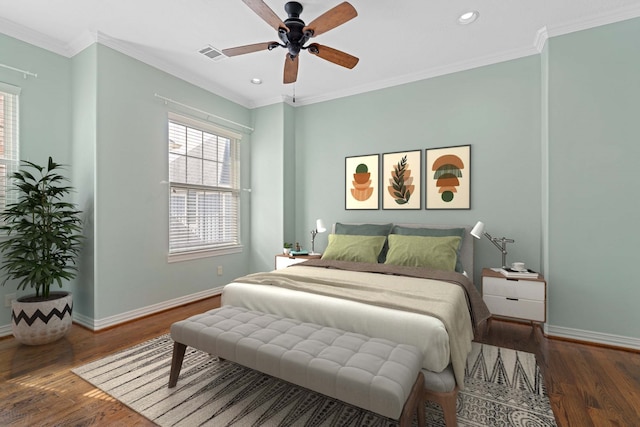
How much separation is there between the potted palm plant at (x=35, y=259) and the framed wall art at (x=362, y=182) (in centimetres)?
317

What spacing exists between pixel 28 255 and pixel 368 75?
414 cm

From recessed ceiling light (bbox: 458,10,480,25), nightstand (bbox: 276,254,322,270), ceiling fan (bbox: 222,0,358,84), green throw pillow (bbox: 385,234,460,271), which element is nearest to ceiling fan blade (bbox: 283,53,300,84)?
ceiling fan (bbox: 222,0,358,84)

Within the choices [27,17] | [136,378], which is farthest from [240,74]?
[136,378]

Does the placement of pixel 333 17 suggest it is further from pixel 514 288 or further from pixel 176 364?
pixel 514 288

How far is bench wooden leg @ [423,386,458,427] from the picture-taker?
1557 millimetres

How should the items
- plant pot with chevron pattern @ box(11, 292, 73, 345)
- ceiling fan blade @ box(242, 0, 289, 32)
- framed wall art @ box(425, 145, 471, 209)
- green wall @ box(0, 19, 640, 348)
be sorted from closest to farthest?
ceiling fan blade @ box(242, 0, 289, 32) < plant pot with chevron pattern @ box(11, 292, 73, 345) < green wall @ box(0, 19, 640, 348) < framed wall art @ box(425, 145, 471, 209)

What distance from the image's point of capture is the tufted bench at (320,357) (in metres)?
1.35

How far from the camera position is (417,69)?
3.68m

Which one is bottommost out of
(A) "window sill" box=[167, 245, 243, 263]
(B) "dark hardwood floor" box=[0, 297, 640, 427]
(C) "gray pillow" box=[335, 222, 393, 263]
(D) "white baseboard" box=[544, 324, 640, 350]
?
(B) "dark hardwood floor" box=[0, 297, 640, 427]

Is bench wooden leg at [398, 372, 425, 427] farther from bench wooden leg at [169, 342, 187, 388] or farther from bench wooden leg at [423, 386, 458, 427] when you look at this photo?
bench wooden leg at [169, 342, 187, 388]

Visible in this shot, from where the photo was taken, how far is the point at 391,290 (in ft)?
7.34

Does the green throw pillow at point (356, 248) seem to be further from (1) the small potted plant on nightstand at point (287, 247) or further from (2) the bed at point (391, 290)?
(1) the small potted plant on nightstand at point (287, 247)

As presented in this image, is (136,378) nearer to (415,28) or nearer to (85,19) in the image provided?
(85,19)

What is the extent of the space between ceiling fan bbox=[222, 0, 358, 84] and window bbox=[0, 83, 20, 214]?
224 cm
